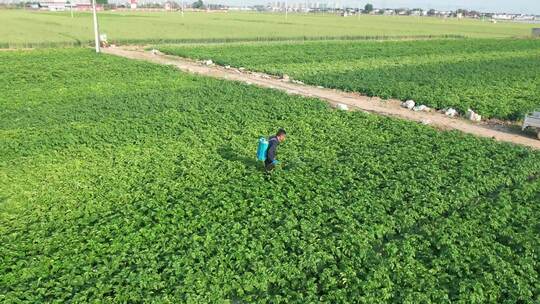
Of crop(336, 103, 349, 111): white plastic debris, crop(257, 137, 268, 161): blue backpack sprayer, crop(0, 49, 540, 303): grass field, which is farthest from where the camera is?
crop(336, 103, 349, 111): white plastic debris

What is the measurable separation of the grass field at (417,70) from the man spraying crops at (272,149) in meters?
14.5

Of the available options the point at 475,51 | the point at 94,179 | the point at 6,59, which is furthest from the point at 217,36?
the point at 94,179

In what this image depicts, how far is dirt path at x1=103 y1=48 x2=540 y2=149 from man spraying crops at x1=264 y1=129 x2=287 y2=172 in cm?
1070

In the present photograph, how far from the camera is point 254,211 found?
440 inches

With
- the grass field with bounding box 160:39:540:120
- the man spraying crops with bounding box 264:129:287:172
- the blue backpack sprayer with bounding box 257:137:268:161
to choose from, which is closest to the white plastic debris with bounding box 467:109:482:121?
the grass field with bounding box 160:39:540:120

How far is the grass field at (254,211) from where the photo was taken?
846 centimetres

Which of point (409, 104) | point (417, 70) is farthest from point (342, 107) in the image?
point (417, 70)

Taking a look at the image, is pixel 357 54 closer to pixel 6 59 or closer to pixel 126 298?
pixel 6 59

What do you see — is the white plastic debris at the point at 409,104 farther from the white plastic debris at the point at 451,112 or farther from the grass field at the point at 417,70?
the white plastic debris at the point at 451,112

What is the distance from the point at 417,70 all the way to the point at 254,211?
96.7 feet

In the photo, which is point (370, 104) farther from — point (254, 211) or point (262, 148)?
point (254, 211)

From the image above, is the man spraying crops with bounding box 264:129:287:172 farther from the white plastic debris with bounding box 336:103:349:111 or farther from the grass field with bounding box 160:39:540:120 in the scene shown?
the grass field with bounding box 160:39:540:120

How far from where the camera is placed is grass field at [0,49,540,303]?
27.8 ft

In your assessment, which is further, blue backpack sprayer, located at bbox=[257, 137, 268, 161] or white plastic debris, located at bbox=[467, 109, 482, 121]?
white plastic debris, located at bbox=[467, 109, 482, 121]
